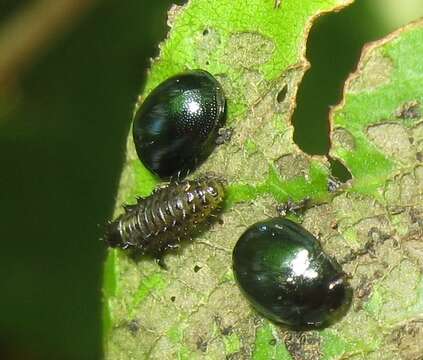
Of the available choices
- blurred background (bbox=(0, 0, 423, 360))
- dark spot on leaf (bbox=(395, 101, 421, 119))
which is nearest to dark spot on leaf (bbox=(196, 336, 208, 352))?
dark spot on leaf (bbox=(395, 101, 421, 119))

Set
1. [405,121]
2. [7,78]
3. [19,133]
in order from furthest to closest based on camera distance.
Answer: [19,133]
[7,78]
[405,121]

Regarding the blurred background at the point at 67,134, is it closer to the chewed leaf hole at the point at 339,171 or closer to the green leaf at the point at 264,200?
the green leaf at the point at 264,200

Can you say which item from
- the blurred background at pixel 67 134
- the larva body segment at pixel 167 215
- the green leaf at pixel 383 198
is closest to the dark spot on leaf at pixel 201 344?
the larva body segment at pixel 167 215

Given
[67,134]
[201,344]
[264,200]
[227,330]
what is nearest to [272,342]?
[227,330]

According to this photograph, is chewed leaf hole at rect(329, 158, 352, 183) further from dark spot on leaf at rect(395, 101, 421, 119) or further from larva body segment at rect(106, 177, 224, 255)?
larva body segment at rect(106, 177, 224, 255)

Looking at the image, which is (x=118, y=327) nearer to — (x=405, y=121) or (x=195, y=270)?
(x=195, y=270)

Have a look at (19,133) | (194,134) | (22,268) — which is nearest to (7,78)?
(19,133)

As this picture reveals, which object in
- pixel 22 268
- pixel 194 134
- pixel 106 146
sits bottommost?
pixel 22 268
